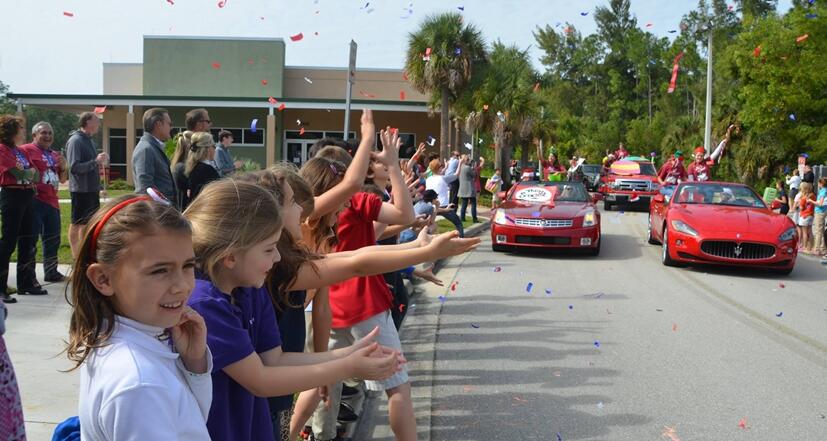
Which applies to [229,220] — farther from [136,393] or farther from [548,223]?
[548,223]

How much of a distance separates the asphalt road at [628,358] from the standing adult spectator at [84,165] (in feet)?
13.3

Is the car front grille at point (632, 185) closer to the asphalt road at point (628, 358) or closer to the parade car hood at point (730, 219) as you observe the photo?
the parade car hood at point (730, 219)

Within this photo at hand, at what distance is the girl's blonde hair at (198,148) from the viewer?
691 centimetres

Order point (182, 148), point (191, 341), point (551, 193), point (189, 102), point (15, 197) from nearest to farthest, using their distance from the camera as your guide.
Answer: point (191, 341), point (15, 197), point (182, 148), point (551, 193), point (189, 102)

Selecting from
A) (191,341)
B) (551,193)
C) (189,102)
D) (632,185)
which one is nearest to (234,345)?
(191,341)

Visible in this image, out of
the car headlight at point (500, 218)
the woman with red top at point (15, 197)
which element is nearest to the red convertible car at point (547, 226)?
the car headlight at point (500, 218)

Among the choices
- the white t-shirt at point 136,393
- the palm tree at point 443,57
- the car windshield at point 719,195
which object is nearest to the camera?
the white t-shirt at point 136,393

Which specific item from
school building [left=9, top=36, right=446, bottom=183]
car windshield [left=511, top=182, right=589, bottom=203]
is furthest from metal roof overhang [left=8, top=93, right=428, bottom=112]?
car windshield [left=511, top=182, right=589, bottom=203]

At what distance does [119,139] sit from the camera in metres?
38.1

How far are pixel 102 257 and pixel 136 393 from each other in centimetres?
39

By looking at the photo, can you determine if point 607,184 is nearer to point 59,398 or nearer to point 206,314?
point 59,398

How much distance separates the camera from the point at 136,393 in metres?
1.63

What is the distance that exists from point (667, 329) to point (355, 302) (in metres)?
4.73

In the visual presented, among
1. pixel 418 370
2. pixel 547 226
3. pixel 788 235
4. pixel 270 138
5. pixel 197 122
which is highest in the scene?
pixel 270 138
